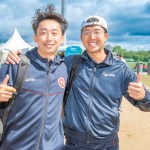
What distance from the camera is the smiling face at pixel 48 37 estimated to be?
11.7 ft

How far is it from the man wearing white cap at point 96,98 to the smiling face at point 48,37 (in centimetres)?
43

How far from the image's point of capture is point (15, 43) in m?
25.5

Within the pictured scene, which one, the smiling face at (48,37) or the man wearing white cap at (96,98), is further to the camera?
the man wearing white cap at (96,98)

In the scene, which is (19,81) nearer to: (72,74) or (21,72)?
(21,72)

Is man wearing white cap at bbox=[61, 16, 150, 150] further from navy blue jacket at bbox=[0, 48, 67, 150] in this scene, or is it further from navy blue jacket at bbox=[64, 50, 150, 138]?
navy blue jacket at bbox=[0, 48, 67, 150]

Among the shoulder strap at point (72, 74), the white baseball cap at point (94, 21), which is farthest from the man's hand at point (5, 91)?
Answer: the white baseball cap at point (94, 21)

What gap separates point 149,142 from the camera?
7449mm

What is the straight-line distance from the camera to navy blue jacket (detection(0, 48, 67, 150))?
10.7 ft

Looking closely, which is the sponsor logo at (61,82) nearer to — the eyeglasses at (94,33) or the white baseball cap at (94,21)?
the eyeglasses at (94,33)

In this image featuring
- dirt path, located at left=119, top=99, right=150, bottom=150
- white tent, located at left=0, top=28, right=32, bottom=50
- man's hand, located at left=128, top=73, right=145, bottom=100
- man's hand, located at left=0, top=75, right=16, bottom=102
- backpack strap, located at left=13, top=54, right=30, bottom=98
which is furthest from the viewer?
white tent, located at left=0, top=28, right=32, bottom=50

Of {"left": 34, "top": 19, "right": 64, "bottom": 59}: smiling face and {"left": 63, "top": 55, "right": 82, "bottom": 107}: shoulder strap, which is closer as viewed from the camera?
{"left": 34, "top": 19, "right": 64, "bottom": 59}: smiling face

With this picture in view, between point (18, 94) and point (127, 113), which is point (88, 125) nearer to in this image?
point (18, 94)

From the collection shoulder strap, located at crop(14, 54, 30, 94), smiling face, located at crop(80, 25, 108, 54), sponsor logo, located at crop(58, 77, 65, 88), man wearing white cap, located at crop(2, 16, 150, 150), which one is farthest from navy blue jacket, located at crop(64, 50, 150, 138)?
shoulder strap, located at crop(14, 54, 30, 94)

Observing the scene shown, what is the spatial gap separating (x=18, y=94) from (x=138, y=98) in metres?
1.34
